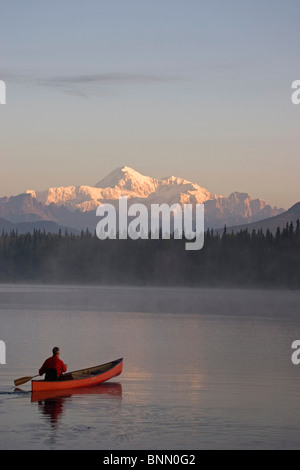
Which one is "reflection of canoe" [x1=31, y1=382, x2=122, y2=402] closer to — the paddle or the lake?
the lake

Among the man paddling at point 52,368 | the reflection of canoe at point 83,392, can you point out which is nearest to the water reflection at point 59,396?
the reflection of canoe at point 83,392

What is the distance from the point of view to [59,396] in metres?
46.4

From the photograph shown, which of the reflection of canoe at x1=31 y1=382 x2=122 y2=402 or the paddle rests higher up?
the paddle

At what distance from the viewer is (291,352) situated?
70.6 metres

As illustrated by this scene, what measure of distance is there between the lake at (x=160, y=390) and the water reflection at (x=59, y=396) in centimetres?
9

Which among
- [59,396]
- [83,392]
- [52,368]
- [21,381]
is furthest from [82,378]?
[21,381]

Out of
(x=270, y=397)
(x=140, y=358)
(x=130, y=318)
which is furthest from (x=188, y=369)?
(x=130, y=318)

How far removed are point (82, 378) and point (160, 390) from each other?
4.10 metres

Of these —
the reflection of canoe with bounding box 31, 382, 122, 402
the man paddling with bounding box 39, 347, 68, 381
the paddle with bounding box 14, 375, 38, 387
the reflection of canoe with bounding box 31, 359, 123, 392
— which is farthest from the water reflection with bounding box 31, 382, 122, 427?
the paddle with bounding box 14, 375, 38, 387

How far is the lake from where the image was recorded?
36.0 m

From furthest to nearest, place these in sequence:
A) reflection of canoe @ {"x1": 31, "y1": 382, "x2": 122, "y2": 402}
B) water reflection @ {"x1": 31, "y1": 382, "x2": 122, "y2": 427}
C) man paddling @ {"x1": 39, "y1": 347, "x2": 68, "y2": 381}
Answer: man paddling @ {"x1": 39, "y1": 347, "x2": 68, "y2": 381}
reflection of canoe @ {"x1": 31, "y1": 382, "x2": 122, "y2": 402}
water reflection @ {"x1": 31, "y1": 382, "x2": 122, "y2": 427}

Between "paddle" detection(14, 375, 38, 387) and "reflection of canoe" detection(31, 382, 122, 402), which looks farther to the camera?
"paddle" detection(14, 375, 38, 387)

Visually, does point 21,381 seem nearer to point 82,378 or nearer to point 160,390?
point 82,378

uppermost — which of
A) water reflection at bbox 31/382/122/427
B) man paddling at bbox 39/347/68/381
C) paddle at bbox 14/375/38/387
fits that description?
man paddling at bbox 39/347/68/381
